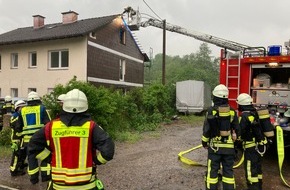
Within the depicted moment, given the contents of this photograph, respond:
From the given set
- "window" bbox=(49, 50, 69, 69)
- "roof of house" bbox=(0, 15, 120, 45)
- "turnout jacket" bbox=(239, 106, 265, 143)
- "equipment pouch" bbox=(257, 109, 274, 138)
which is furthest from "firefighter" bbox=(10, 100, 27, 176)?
"window" bbox=(49, 50, 69, 69)

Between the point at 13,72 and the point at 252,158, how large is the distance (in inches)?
797

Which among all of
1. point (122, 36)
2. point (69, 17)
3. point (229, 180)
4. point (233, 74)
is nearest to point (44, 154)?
point (229, 180)

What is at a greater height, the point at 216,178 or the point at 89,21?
the point at 89,21

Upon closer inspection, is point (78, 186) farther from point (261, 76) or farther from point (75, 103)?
point (261, 76)

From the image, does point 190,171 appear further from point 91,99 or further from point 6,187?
point 91,99

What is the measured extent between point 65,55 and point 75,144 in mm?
17697

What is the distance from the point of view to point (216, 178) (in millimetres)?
4605

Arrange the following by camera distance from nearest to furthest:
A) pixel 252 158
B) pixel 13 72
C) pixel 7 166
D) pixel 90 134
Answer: pixel 90 134, pixel 252 158, pixel 7 166, pixel 13 72

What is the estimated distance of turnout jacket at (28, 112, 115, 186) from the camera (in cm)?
277

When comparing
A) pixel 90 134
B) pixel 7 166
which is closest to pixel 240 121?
pixel 90 134

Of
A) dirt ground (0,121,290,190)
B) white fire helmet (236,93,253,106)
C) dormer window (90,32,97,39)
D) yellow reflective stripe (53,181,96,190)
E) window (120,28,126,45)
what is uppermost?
window (120,28,126,45)

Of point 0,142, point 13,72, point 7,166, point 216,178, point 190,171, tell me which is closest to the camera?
point 216,178

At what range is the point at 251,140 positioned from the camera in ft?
16.4

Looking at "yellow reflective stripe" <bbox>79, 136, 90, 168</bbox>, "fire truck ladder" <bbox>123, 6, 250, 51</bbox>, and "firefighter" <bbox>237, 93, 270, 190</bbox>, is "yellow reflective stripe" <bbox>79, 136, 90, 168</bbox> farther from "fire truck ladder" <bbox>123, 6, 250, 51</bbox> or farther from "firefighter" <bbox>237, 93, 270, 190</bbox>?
"fire truck ladder" <bbox>123, 6, 250, 51</bbox>
